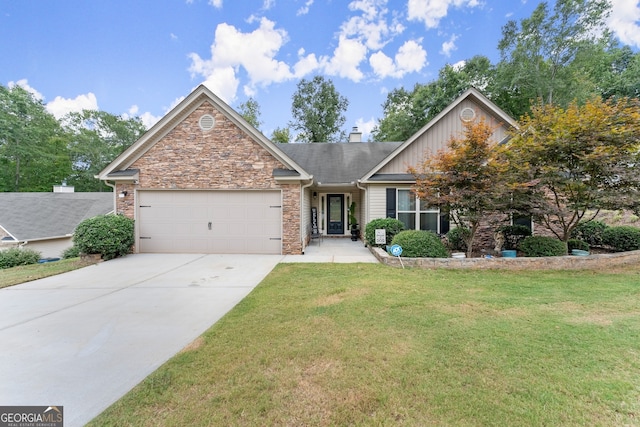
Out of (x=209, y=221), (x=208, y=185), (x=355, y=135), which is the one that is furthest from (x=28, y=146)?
(x=355, y=135)

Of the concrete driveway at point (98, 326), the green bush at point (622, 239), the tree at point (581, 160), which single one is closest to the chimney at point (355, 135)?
the tree at point (581, 160)

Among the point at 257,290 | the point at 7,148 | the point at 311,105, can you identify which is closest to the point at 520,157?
the point at 257,290

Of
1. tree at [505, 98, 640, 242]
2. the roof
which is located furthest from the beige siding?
the roof

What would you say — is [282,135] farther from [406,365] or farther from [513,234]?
[406,365]

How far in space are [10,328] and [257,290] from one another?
345 cm

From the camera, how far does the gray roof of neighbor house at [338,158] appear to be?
1306cm

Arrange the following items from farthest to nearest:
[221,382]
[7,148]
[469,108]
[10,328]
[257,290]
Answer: [7,148] → [469,108] → [257,290] → [10,328] → [221,382]

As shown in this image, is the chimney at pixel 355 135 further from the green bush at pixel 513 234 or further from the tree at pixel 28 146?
the tree at pixel 28 146

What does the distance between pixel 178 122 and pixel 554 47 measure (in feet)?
76.2

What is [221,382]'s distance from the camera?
8.39 feet

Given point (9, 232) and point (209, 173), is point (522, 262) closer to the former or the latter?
point (209, 173)

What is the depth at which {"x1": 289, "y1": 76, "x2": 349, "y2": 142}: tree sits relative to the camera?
2727 cm

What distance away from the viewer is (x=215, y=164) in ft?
31.3

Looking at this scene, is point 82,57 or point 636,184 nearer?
point 636,184
